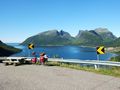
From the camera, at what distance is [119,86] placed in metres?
14.8

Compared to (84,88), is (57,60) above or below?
above

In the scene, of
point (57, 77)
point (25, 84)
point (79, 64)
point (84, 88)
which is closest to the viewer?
point (84, 88)

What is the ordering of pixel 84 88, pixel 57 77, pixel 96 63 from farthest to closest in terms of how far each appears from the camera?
pixel 96 63 < pixel 57 77 < pixel 84 88

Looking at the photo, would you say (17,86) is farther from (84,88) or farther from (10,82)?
(84,88)

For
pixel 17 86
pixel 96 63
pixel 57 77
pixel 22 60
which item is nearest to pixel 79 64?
pixel 96 63

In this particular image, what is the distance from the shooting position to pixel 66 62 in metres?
28.5

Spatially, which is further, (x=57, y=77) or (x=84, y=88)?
(x=57, y=77)

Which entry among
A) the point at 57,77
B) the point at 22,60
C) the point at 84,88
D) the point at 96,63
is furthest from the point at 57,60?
the point at 84,88

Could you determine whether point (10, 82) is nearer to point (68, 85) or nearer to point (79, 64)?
point (68, 85)

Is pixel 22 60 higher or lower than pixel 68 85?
higher

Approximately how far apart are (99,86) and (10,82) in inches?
222

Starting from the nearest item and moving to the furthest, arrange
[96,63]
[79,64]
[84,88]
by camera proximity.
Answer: [84,88] < [96,63] < [79,64]

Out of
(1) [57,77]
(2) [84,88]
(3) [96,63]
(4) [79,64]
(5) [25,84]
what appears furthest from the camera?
(4) [79,64]

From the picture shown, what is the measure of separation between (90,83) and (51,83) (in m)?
2.41
